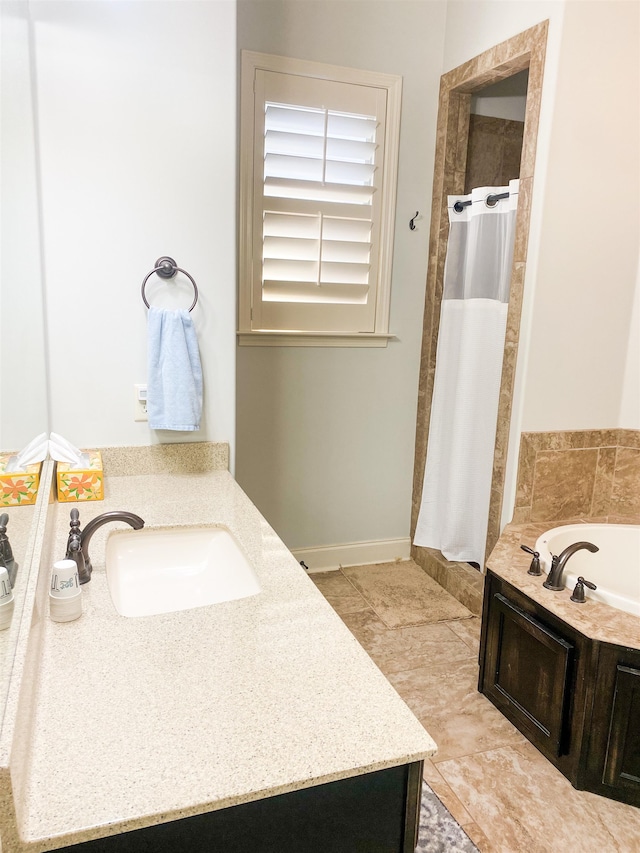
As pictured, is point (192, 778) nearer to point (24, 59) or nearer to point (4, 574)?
point (4, 574)

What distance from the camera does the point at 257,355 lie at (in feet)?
9.76

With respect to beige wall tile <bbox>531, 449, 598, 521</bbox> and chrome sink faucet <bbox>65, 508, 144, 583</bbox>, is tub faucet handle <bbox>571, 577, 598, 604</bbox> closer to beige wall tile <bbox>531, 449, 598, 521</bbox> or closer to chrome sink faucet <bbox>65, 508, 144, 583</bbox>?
beige wall tile <bbox>531, 449, 598, 521</bbox>

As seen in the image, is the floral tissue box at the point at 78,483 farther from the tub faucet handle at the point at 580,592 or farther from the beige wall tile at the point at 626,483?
the beige wall tile at the point at 626,483

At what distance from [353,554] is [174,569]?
1806 mm

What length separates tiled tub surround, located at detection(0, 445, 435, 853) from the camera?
0.83m

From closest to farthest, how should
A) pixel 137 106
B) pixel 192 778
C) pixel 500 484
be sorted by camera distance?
pixel 192 778 < pixel 137 106 < pixel 500 484

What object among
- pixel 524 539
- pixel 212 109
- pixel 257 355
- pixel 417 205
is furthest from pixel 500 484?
pixel 212 109

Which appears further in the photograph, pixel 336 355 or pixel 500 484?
pixel 336 355

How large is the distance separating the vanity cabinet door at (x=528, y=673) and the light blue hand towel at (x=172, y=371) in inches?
51.1

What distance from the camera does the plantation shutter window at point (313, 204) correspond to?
2.81m

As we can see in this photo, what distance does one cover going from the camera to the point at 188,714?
994 millimetres

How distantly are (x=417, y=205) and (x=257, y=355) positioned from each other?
1.12 meters

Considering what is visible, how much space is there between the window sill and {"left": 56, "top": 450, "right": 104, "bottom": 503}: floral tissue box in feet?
3.92

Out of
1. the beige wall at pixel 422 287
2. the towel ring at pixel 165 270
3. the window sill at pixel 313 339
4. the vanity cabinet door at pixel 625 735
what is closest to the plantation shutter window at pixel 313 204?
the window sill at pixel 313 339
